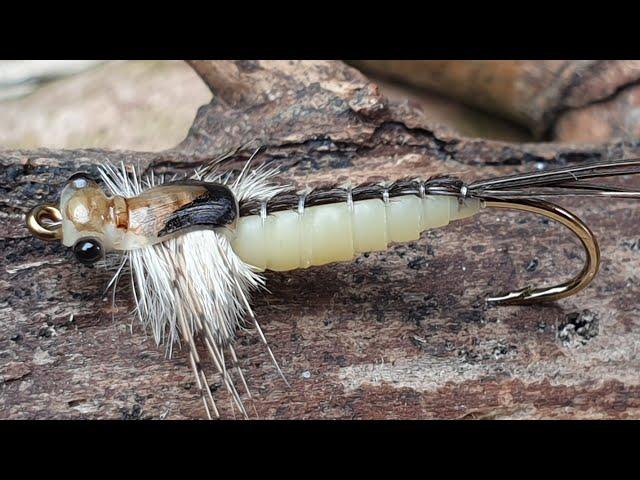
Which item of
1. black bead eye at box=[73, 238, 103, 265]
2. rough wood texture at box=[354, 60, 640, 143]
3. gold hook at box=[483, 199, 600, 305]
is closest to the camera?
black bead eye at box=[73, 238, 103, 265]

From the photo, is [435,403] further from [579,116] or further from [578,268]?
[579,116]

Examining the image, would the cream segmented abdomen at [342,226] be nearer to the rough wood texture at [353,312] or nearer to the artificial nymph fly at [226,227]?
the artificial nymph fly at [226,227]

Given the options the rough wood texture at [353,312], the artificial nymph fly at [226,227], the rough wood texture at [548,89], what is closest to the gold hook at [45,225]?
the artificial nymph fly at [226,227]

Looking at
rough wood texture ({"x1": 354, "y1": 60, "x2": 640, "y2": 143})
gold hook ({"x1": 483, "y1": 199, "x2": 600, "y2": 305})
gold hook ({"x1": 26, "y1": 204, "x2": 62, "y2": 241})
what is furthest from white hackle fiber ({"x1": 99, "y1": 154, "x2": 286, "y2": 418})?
rough wood texture ({"x1": 354, "y1": 60, "x2": 640, "y2": 143})

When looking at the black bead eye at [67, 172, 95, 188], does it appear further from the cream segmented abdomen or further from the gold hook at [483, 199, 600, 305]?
the gold hook at [483, 199, 600, 305]

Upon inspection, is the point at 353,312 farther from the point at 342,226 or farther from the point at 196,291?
the point at 196,291

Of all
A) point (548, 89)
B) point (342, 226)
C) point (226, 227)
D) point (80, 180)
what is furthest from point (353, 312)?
point (548, 89)
